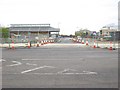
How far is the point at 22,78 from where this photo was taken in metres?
9.40

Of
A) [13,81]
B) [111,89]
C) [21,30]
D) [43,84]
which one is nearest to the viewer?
[111,89]

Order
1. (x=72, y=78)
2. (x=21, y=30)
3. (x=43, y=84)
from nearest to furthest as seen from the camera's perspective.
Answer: (x=43, y=84)
(x=72, y=78)
(x=21, y=30)

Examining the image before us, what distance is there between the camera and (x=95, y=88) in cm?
759

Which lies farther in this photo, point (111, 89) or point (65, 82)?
point (65, 82)

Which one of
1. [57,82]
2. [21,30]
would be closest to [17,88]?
[57,82]

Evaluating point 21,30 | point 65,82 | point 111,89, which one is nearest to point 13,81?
point 65,82

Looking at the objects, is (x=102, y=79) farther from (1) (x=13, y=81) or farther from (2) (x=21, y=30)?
(2) (x=21, y=30)

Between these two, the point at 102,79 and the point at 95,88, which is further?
the point at 102,79

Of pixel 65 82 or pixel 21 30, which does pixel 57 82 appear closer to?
pixel 65 82

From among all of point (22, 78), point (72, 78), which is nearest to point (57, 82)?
point (72, 78)

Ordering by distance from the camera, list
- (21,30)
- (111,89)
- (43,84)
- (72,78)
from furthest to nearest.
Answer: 1. (21,30)
2. (72,78)
3. (43,84)
4. (111,89)

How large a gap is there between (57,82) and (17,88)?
1.55 metres

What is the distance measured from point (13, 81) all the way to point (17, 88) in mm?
1258

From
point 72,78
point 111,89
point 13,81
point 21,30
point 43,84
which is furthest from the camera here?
point 21,30
